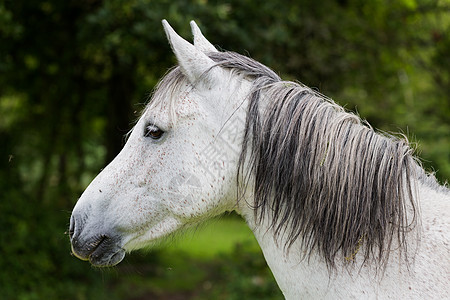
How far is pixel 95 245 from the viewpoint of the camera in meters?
1.97

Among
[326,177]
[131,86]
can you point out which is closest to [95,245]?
[326,177]

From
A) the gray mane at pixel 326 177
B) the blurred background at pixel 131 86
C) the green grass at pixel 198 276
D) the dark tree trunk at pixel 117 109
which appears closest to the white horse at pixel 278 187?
the gray mane at pixel 326 177

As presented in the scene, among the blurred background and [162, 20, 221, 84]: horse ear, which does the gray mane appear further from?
the blurred background

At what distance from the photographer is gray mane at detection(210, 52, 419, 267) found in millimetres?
1742


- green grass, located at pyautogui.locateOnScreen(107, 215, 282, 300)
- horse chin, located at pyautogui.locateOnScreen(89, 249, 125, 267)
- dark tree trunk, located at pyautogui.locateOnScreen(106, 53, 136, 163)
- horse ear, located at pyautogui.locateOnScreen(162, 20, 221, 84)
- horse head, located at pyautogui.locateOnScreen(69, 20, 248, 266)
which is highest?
horse ear, located at pyautogui.locateOnScreen(162, 20, 221, 84)

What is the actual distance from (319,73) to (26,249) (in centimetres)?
465

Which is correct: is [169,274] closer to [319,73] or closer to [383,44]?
[319,73]

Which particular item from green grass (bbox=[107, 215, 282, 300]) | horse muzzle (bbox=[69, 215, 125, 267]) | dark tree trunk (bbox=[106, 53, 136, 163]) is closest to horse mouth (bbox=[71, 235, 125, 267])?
horse muzzle (bbox=[69, 215, 125, 267])

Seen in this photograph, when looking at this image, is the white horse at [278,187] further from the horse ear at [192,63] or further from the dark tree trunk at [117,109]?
the dark tree trunk at [117,109]

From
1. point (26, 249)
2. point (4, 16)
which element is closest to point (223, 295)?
point (26, 249)

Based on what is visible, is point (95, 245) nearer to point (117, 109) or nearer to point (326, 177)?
point (326, 177)

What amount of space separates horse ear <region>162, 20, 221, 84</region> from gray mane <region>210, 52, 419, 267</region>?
182mm

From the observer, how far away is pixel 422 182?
190cm

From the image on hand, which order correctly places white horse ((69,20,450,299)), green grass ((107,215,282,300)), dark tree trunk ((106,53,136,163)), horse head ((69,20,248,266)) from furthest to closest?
1. dark tree trunk ((106,53,136,163))
2. green grass ((107,215,282,300))
3. horse head ((69,20,248,266))
4. white horse ((69,20,450,299))
